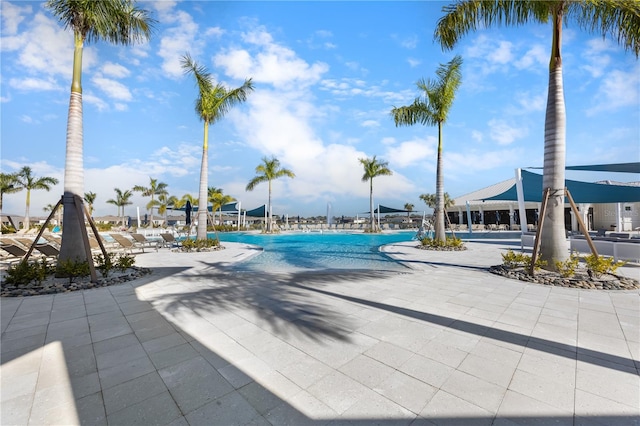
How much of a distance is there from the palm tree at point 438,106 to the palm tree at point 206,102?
8.64m

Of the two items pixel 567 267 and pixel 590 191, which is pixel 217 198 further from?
pixel 590 191

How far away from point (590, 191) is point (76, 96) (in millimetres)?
24914

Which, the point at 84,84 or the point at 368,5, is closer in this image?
the point at 84,84

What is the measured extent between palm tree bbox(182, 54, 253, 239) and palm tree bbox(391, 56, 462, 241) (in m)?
8.64

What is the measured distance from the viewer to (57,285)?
6.04 m

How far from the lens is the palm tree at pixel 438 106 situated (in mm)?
13016

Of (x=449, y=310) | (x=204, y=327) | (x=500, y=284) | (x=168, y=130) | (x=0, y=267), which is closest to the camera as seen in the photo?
(x=204, y=327)

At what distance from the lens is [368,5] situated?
9.49 meters

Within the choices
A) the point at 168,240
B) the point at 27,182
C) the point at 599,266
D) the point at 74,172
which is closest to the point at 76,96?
the point at 74,172

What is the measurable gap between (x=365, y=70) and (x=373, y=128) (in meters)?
4.89

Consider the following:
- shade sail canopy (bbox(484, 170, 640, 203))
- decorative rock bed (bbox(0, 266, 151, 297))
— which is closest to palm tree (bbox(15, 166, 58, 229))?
decorative rock bed (bbox(0, 266, 151, 297))

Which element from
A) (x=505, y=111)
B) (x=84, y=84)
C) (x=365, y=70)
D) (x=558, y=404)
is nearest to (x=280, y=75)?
(x=365, y=70)

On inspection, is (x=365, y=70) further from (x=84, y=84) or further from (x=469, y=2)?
(x=84, y=84)

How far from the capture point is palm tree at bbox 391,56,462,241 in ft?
42.7
